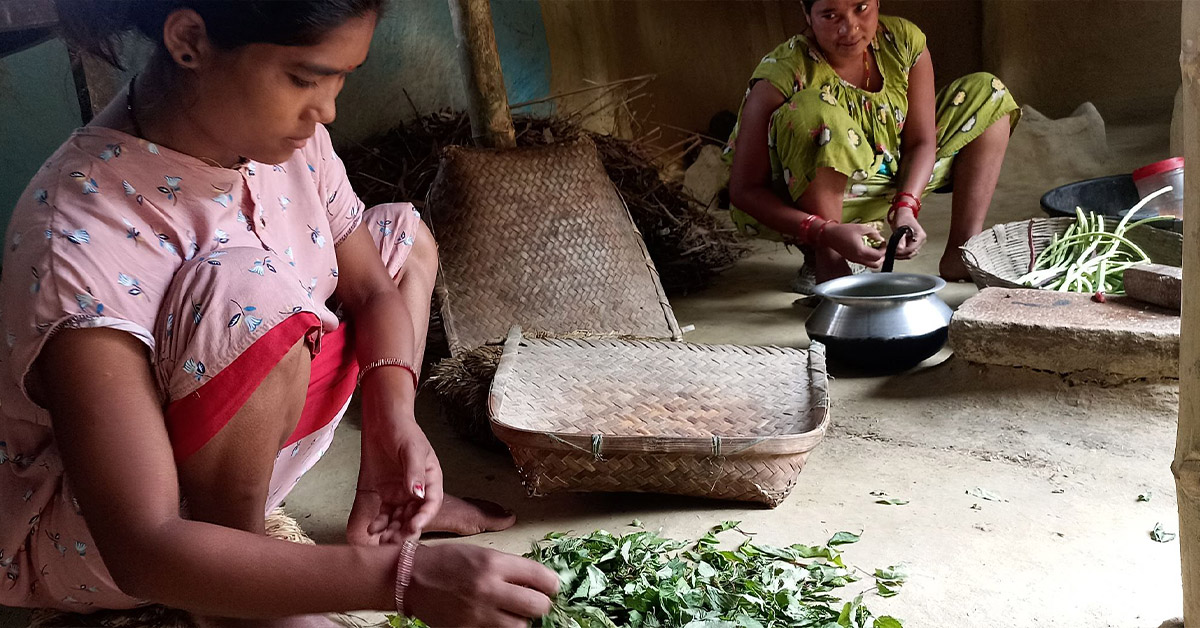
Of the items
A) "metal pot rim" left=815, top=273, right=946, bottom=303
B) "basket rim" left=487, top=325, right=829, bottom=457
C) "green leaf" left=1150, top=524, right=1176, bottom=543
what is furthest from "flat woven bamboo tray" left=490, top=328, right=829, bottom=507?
"green leaf" left=1150, top=524, right=1176, bottom=543

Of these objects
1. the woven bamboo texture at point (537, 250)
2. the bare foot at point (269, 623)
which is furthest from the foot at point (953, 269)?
the bare foot at point (269, 623)

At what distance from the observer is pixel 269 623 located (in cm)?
147

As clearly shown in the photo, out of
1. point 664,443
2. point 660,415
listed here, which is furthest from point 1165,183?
point 664,443

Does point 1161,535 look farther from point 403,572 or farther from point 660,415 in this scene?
point 403,572

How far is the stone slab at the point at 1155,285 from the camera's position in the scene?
250 centimetres

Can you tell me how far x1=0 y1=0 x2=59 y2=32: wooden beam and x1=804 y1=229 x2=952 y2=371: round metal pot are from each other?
1980 mm

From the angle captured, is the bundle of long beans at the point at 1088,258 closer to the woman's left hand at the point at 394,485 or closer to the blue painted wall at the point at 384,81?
the woman's left hand at the point at 394,485

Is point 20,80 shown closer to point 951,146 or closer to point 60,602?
point 60,602

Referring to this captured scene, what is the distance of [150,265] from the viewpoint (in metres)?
1.36

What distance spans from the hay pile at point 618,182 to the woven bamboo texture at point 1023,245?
1.08 meters

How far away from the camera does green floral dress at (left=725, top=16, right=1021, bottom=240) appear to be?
3.26m

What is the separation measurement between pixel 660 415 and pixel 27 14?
1.57 m

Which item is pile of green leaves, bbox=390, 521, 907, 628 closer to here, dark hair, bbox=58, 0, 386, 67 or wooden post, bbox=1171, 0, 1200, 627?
wooden post, bbox=1171, 0, 1200, 627

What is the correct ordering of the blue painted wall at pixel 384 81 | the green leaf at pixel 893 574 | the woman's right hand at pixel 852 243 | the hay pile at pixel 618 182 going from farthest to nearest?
the hay pile at pixel 618 182
the woman's right hand at pixel 852 243
the blue painted wall at pixel 384 81
the green leaf at pixel 893 574
